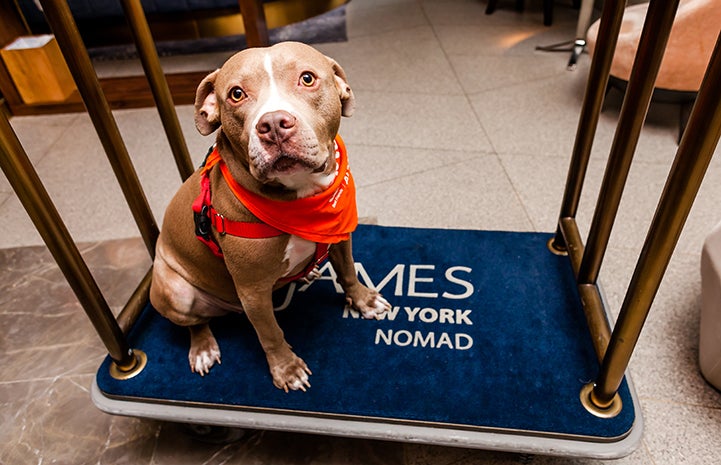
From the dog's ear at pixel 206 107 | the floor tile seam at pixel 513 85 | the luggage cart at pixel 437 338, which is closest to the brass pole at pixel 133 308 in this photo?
the luggage cart at pixel 437 338

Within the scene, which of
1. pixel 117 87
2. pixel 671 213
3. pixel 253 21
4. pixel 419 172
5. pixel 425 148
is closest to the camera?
pixel 671 213

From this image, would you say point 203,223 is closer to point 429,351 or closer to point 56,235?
point 56,235

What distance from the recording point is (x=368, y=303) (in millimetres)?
1522

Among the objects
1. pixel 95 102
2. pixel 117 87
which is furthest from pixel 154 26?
pixel 95 102

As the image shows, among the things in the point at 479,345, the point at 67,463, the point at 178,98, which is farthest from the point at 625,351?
the point at 178,98

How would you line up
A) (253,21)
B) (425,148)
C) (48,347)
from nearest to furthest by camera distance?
(48,347)
(425,148)
(253,21)

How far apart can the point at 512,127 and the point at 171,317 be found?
2.03 m

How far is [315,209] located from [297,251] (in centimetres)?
12

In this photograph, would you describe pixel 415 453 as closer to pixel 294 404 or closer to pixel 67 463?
pixel 294 404

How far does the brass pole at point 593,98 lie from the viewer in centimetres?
130

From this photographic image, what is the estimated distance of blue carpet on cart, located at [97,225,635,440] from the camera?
4.19 feet

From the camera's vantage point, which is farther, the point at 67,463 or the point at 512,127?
the point at 512,127

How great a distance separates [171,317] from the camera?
54.6 inches

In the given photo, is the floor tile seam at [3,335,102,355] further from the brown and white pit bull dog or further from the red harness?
the red harness
